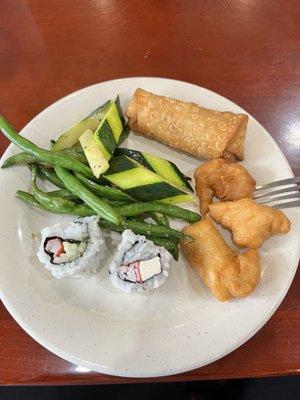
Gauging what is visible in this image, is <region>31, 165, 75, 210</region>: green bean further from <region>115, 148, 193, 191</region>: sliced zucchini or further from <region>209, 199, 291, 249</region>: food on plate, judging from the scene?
<region>209, 199, 291, 249</region>: food on plate

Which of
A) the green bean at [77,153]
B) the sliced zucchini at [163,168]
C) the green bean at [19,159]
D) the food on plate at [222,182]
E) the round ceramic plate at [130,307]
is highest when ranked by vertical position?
the green bean at [19,159]

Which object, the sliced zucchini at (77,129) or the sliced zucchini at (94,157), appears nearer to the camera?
the sliced zucchini at (94,157)

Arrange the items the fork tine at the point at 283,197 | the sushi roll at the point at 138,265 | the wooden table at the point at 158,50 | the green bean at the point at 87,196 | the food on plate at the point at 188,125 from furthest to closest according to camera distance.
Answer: the wooden table at the point at 158,50 → the food on plate at the point at 188,125 → the fork tine at the point at 283,197 → the green bean at the point at 87,196 → the sushi roll at the point at 138,265

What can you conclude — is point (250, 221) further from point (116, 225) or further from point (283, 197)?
point (116, 225)

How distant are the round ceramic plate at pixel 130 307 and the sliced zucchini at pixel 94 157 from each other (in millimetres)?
349

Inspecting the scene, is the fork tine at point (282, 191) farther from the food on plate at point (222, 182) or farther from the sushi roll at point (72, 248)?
the sushi roll at point (72, 248)

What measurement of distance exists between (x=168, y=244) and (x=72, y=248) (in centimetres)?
47

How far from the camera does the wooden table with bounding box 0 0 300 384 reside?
2.59 meters

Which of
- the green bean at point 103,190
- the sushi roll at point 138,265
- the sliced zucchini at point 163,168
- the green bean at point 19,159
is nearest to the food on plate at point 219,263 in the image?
the sushi roll at point 138,265

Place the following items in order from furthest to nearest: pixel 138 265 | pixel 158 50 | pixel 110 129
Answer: pixel 158 50 → pixel 110 129 → pixel 138 265

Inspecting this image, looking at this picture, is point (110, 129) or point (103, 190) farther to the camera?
point (110, 129)

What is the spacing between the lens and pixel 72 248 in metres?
1.95

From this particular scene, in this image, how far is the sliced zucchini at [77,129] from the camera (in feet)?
7.32

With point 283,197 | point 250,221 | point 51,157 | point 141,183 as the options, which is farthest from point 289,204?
point 51,157
